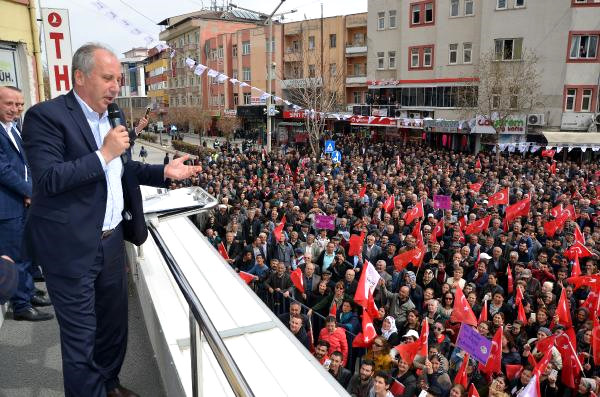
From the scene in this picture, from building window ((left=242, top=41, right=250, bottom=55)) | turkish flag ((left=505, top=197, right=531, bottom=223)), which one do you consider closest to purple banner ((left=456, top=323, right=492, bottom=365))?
turkish flag ((left=505, top=197, right=531, bottom=223))

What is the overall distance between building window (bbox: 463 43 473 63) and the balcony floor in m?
33.2

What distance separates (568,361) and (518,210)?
696 centimetres

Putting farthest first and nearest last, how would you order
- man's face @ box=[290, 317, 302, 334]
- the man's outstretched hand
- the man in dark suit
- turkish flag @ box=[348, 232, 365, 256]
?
turkish flag @ box=[348, 232, 365, 256] → man's face @ box=[290, 317, 302, 334] → the man in dark suit → the man's outstretched hand

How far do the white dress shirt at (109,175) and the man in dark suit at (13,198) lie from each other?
5.17ft

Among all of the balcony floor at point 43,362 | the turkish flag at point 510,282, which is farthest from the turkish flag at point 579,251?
the balcony floor at point 43,362

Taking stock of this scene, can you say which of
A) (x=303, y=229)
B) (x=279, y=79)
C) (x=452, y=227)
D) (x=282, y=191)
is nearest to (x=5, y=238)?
(x=303, y=229)

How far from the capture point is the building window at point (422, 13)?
1346 inches

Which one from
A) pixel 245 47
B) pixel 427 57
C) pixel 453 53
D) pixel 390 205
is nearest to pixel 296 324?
pixel 390 205

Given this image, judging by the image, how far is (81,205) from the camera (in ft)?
6.71

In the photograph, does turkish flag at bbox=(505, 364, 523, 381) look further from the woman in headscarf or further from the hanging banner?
the hanging banner

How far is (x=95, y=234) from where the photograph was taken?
6.90 feet

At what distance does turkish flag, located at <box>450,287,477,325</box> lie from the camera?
23.5ft

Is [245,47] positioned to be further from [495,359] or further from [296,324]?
[495,359]

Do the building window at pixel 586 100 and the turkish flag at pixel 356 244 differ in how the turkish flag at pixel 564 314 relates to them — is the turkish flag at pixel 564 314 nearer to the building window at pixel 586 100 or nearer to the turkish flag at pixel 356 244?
the turkish flag at pixel 356 244
